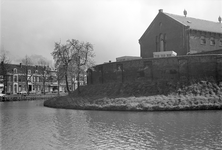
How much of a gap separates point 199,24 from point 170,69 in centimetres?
1790

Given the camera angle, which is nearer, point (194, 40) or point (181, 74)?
point (181, 74)

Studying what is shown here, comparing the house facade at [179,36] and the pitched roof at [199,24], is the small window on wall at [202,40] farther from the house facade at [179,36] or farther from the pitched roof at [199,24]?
the pitched roof at [199,24]

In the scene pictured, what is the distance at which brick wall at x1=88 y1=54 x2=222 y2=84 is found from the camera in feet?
97.5

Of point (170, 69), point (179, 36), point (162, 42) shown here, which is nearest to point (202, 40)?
point (179, 36)

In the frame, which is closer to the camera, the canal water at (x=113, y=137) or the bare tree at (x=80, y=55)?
the canal water at (x=113, y=137)

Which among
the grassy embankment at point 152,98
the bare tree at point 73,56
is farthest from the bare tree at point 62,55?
the grassy embankment at point 152,98

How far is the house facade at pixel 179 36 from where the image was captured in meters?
40.4

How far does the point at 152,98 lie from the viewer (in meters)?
27.3

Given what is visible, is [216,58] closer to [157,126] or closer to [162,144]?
[157,126]

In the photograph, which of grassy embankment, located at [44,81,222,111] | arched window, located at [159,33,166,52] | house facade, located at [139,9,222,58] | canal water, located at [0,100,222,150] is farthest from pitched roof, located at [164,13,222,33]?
canal water, located at [0,100,222,150]

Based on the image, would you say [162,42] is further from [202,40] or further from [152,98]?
[152,98]

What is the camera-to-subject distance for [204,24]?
46.2m

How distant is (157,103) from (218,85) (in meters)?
7.73

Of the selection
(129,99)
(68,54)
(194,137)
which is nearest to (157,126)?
(194,137)
